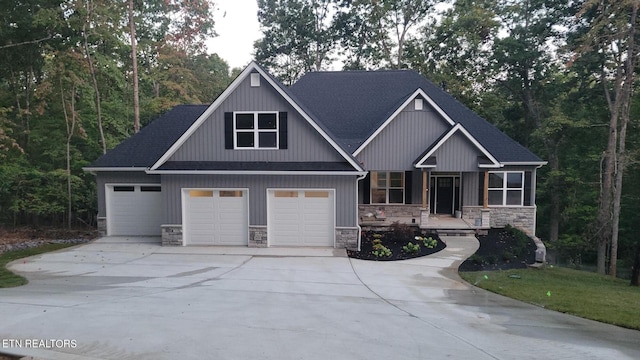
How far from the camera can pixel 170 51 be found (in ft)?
80.7

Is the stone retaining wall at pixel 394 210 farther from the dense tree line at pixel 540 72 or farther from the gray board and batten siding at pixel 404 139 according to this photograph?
the dense tree line at pixel 540 72

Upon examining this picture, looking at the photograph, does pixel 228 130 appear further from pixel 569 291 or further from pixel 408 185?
pixel 569 291

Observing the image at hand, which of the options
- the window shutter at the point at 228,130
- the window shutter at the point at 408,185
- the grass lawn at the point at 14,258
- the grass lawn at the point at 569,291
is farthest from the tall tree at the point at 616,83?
the grass lawn at the point at 14,258

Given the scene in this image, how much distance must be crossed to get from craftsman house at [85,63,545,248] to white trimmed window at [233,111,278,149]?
1.5 inches

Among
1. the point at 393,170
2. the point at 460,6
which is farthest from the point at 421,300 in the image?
the point at 460,6

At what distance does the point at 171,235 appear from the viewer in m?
14.3

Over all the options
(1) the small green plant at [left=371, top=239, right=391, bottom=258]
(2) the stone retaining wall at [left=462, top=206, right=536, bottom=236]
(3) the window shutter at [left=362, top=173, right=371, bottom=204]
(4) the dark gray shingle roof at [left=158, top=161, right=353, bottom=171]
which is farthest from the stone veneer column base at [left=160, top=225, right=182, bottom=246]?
(2) the stone retaining wall at [left=462, top=206, right=536, bottom=236]

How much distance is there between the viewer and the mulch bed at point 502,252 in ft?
41.4

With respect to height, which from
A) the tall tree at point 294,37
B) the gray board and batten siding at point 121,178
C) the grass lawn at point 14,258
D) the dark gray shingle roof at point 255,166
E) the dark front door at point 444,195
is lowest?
the grass lawn at point 14,258

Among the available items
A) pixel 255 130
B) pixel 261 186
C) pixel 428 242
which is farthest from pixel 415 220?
pixel 255 130

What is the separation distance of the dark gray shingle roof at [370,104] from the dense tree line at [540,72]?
177 inches

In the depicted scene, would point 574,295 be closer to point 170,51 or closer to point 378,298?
point 378,298

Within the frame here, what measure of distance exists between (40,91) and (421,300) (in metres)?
20.1

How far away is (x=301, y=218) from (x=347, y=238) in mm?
1838
